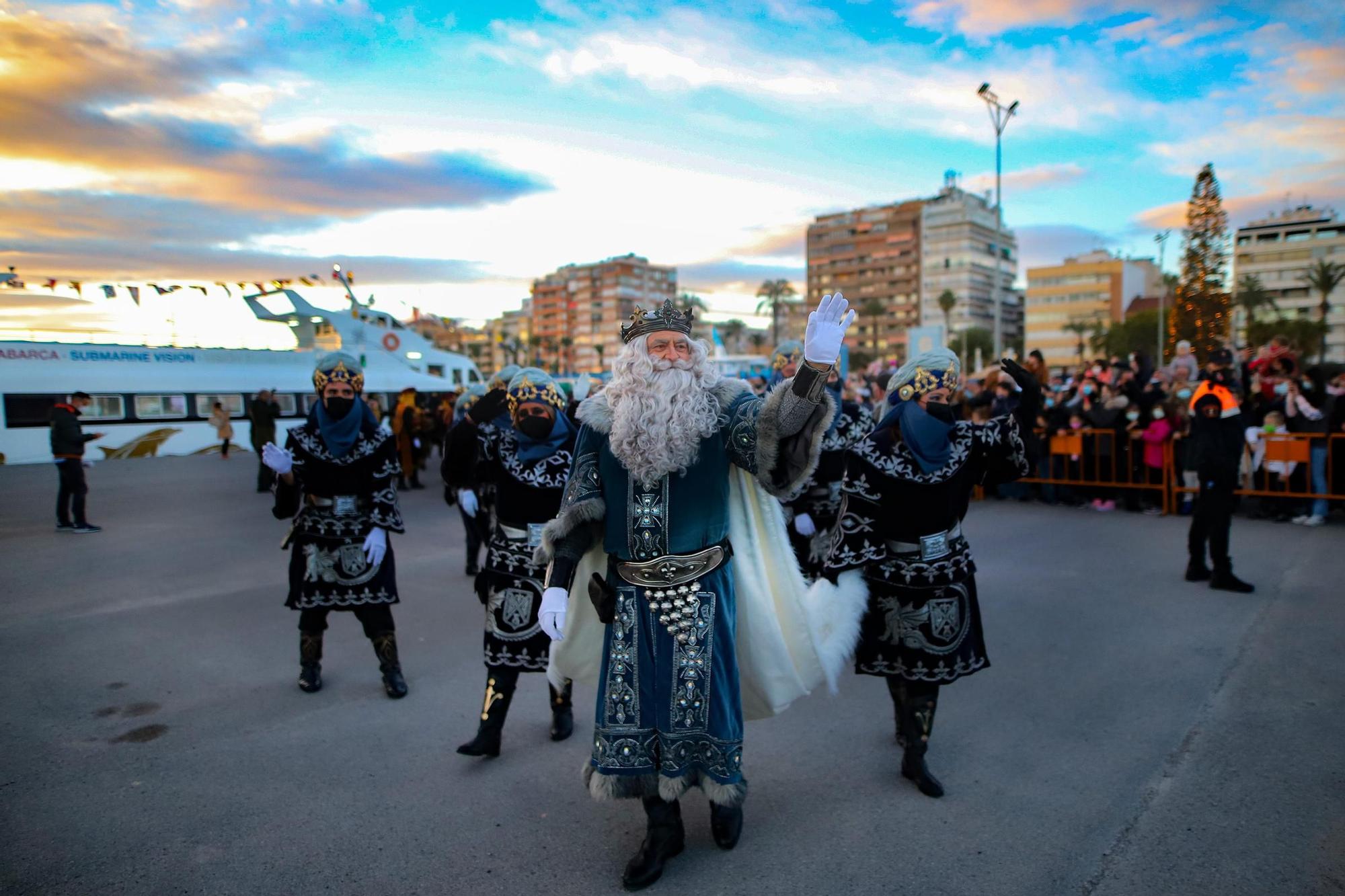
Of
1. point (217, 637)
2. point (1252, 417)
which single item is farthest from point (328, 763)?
point (1252, 417)

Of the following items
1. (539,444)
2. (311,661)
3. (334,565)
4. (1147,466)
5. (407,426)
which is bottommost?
(311,661)

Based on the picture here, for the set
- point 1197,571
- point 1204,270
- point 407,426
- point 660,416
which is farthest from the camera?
point 1204,270

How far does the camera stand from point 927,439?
3.76m

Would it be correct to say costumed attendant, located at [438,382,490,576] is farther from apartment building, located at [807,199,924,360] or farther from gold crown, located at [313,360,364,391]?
apartment building, located at [807,199,924,360]

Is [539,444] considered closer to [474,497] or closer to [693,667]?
[474,497]

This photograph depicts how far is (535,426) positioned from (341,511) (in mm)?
1617

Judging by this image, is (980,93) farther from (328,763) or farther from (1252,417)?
(328,763)

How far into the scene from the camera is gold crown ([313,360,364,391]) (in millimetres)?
4863

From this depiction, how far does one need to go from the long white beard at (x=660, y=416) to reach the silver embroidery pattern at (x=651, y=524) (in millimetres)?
54

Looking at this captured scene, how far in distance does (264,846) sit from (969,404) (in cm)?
1023

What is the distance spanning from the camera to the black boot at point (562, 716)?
4.44m

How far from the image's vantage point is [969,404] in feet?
37.1

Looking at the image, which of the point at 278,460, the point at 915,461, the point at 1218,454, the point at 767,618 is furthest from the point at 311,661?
the point at 1218,454

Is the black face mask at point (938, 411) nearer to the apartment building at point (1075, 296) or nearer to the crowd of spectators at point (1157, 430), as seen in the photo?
the crowd of spectators at point (1157, 430)
